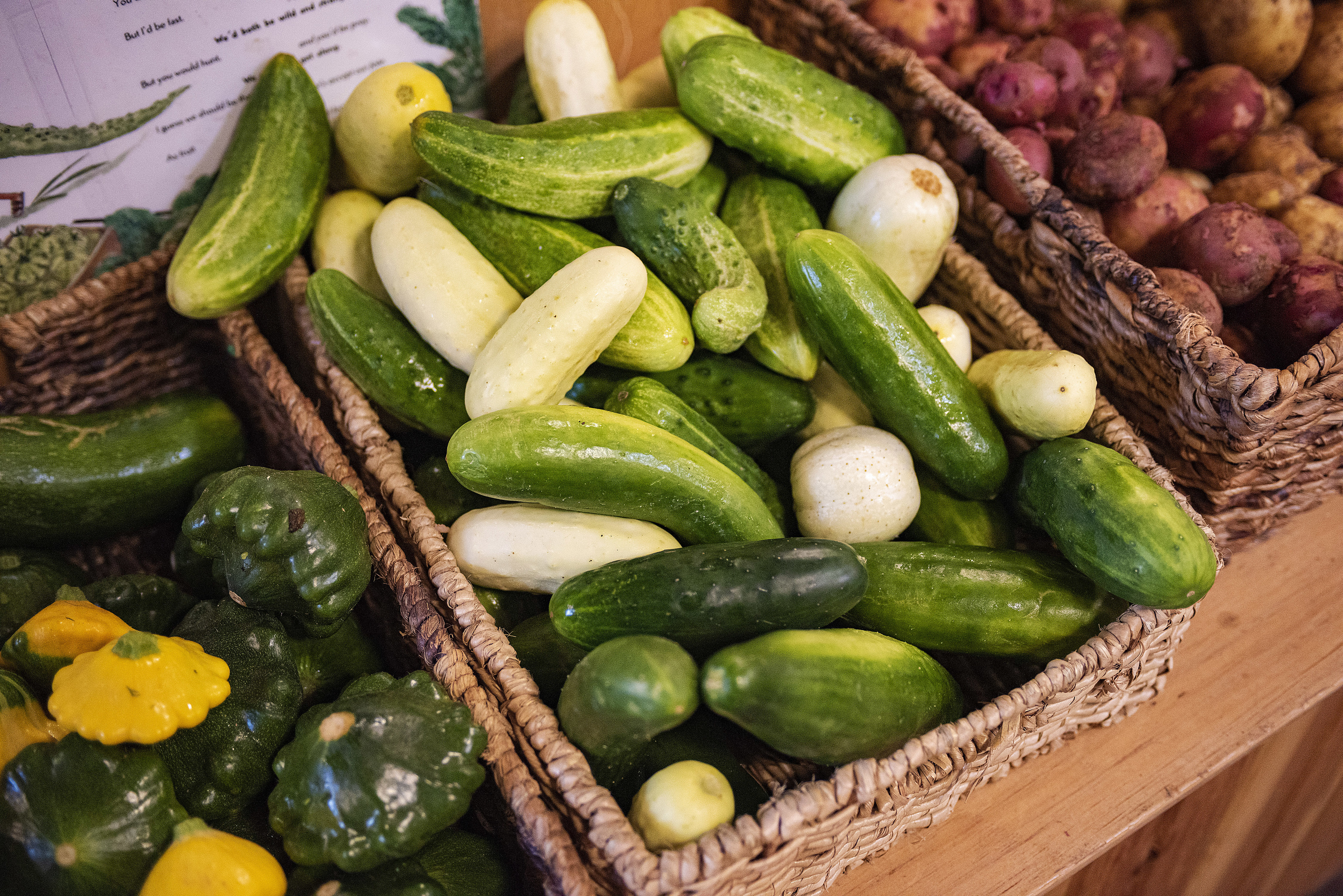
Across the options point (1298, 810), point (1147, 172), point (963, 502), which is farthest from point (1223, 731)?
point (1147, 172)

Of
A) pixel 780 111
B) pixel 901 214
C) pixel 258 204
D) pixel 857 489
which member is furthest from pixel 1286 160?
pixel 258 204

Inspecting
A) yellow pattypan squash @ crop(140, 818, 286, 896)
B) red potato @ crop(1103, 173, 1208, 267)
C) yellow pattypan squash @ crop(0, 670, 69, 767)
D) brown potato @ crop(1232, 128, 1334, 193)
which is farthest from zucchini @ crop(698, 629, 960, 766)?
brown potato @ crop(1232, 128, 1334, 193)

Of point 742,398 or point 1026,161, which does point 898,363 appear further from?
point 1026,161

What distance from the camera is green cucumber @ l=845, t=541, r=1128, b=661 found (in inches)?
42.0

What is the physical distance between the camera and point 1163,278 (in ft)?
4.25

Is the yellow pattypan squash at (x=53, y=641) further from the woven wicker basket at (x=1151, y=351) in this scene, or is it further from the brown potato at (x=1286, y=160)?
the brown potato at (x=1286, y=160)

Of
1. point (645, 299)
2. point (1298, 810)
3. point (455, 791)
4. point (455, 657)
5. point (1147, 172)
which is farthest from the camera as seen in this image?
point (1298, 810)

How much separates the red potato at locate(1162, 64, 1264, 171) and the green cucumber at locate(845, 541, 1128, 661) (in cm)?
96

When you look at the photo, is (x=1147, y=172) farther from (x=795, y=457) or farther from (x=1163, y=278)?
(x=795, y=457)

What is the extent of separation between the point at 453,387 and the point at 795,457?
50 cm

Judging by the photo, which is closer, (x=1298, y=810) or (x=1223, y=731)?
(x=1223, y=731)

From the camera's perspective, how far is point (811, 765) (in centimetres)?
104

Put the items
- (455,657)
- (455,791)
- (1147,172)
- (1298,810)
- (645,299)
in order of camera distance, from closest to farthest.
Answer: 1. (455,791)
2. (455,657)
3. (645,299)
4. (1147,172)
5. (1298,810)

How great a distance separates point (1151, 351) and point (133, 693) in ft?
4.27
